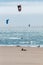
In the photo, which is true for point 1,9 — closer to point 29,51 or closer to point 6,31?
point 6,31

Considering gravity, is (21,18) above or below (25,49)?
above

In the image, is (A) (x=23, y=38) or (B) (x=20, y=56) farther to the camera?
(A) (x=23, y=38)

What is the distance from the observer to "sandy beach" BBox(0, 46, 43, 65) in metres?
3.36

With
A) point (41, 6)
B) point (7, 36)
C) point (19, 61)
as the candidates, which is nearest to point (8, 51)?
point (7, 36)

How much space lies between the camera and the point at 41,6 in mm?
3889

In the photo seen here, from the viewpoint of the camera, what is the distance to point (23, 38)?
3.93 meters

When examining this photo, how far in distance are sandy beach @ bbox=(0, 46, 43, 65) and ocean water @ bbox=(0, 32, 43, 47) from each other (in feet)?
0.39

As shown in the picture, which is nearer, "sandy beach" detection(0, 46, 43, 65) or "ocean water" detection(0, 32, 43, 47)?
"sandy beach" detection(0, 46, 43, 65)

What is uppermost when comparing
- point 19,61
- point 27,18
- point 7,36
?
point 27,18

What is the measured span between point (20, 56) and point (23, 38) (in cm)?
43

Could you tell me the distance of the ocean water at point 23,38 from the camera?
388 centimetres

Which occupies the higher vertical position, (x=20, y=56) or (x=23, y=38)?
(x=23, y=38)

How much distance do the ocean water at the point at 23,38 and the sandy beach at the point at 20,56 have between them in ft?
0.39

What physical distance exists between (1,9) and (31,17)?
25.3 inches
